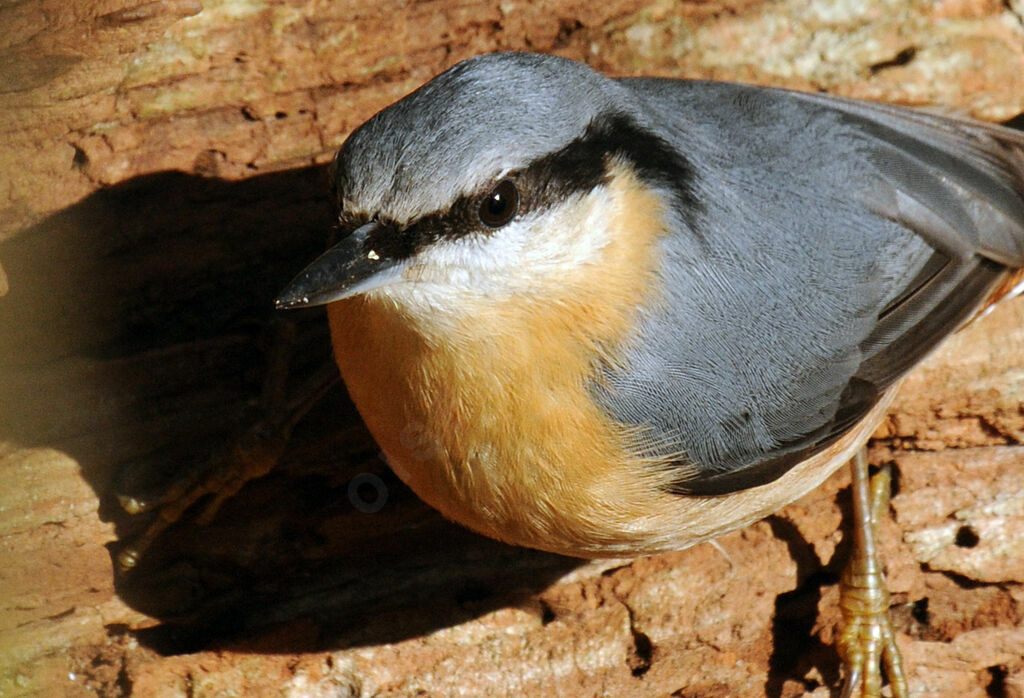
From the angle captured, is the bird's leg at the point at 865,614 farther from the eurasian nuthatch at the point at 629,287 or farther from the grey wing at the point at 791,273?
Result: the grey wing at the point at 791,273

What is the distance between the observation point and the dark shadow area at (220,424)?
327cm

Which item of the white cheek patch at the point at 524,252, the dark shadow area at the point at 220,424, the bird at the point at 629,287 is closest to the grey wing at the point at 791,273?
the bird at the point at 629,287

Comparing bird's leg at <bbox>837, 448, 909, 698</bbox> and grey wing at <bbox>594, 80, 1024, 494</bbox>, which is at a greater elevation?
grey wing at <bbox>594, 80, 1024, 494</bbox>

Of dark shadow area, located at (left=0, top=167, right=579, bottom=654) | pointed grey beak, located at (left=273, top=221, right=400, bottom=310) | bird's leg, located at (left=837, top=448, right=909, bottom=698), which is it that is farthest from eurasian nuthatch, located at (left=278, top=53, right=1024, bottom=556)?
dark shadow area, located at (left=0, top=167, right=579, bottom=654)

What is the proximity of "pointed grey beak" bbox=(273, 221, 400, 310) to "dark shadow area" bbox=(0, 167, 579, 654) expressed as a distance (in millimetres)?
1126

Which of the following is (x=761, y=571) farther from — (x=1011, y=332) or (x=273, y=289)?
(x=273, y=289)

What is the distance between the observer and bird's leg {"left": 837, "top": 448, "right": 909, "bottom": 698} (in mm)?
3557

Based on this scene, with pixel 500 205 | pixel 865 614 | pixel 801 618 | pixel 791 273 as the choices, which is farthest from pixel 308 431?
pixel 865 614

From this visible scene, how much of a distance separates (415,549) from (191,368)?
0.96 meters

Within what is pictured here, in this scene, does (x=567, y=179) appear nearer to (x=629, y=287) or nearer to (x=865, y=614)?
(x=629, y=287)

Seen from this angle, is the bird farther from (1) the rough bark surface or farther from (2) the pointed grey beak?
(1) the rough bark surface

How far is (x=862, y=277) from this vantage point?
2.97 m

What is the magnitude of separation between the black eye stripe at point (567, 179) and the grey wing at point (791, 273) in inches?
2.9

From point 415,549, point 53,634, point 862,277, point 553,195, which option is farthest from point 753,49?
point 53,634
